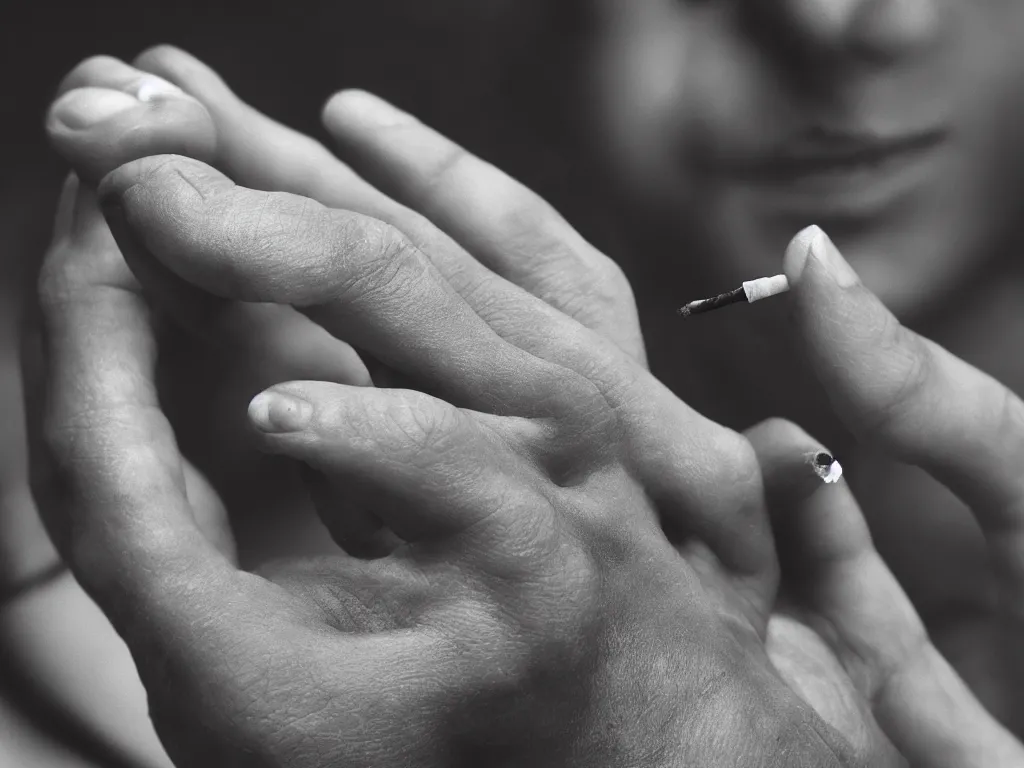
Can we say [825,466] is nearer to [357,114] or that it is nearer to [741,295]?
[741,295]

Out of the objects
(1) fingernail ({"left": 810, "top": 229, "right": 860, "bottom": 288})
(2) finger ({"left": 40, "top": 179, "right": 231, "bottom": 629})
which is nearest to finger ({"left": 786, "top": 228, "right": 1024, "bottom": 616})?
(1) fingernail ({"left": 810, "top": 229, "right": 860, "bottom": 288})

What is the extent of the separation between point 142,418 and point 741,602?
309 millimetres

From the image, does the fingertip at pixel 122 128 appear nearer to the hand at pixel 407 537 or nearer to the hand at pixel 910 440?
the hand at pixel 407 537

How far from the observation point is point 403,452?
38 centimetres

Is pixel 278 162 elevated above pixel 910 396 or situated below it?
above

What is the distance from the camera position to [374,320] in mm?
413

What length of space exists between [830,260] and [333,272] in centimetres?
26

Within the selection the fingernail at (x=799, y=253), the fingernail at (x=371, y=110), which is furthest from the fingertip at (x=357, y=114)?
the fingernail at (x=799, y=253)

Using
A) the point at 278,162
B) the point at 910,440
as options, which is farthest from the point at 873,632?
the point at 278,162

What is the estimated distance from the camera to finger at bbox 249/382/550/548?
→ 0.37 meters

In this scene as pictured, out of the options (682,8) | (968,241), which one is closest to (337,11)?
(682,8)

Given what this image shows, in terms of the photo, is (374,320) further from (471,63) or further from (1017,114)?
(1017,114)

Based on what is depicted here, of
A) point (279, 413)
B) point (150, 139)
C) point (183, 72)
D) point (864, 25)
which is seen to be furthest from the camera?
point (864, 25)

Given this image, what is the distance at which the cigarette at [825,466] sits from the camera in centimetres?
53
